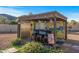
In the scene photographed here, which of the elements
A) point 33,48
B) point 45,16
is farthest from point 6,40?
point 45,16

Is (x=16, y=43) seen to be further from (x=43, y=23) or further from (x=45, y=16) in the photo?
(x=45, y=16)

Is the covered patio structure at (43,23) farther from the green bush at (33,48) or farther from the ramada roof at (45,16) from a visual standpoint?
the green bush at (33,48)

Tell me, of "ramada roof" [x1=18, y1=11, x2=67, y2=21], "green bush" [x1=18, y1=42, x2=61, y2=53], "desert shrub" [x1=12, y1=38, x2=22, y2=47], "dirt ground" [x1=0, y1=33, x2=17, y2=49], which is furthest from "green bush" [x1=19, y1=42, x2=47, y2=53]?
"ramada roof" [x1=18, y1=11, x2=67, y2=21]

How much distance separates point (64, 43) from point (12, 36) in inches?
43.6

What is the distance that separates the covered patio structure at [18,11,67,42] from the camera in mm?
5516

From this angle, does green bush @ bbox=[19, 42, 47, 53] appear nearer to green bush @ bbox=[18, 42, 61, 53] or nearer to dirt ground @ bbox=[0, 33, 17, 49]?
green bush @ bbox=[18, 42, 61, 53]

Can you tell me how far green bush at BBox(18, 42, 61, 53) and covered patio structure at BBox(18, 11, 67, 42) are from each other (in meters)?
0.20

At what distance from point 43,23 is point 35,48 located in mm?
551

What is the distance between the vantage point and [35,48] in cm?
552

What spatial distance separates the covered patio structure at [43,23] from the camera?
217 inches

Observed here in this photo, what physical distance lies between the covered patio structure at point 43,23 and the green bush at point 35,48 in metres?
0.20

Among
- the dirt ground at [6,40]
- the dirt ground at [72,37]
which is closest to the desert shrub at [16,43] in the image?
the dirt ground at [6,40]
